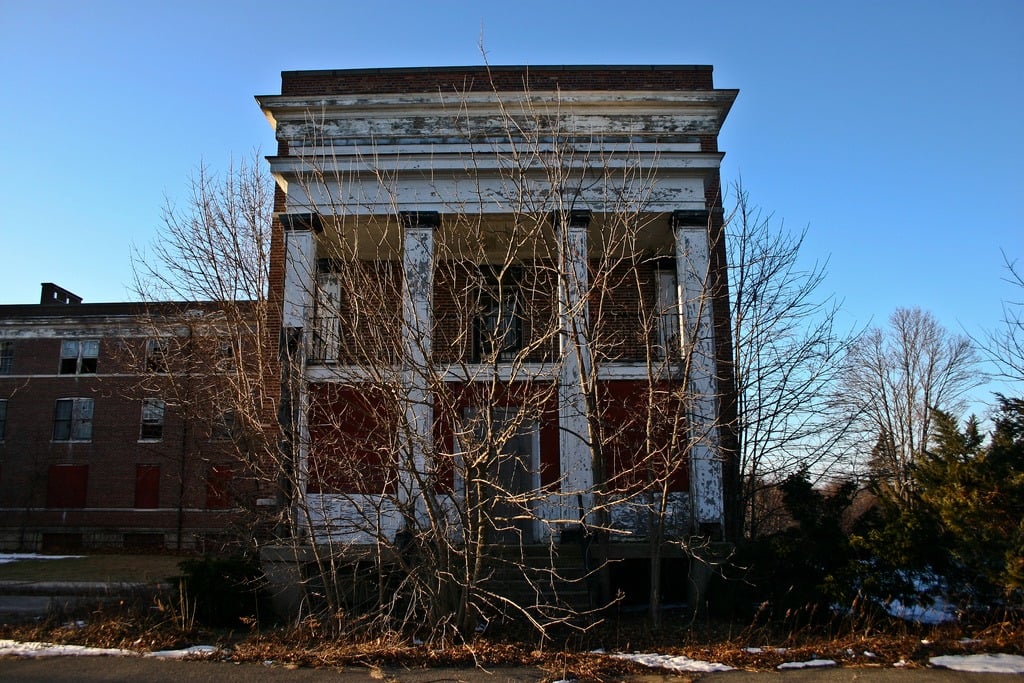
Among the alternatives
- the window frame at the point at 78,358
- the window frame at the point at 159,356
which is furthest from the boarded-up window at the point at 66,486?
the window frame at the point at 159,356

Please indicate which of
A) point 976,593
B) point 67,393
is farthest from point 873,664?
point 67,393

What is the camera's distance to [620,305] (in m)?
13.7

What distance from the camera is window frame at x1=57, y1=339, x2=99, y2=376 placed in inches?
1253

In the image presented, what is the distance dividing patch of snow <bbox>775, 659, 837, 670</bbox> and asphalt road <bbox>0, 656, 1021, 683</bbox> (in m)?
0.11

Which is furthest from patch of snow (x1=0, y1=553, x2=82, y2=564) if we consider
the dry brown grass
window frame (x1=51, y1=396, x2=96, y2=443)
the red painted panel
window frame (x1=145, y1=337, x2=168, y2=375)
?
the dry brown grass

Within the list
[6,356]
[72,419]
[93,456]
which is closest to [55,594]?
[93,456]

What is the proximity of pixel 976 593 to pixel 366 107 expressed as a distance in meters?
11.3

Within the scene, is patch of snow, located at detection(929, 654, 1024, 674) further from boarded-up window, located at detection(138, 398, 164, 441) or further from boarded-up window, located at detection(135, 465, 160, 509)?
boarded-up window, located at detection(138, 398, 164, 441)

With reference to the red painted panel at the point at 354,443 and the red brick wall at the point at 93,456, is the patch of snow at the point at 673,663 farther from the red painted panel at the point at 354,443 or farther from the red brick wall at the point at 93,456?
the red brick wall at the point at 93,456

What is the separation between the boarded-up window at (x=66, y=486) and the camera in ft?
100

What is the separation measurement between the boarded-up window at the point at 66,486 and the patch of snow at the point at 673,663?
2982 centimetres

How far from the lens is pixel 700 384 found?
Result: 11430 millimetres

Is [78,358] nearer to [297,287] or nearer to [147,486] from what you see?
[147,486]

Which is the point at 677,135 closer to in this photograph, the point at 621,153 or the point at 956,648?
the point at 621,153
